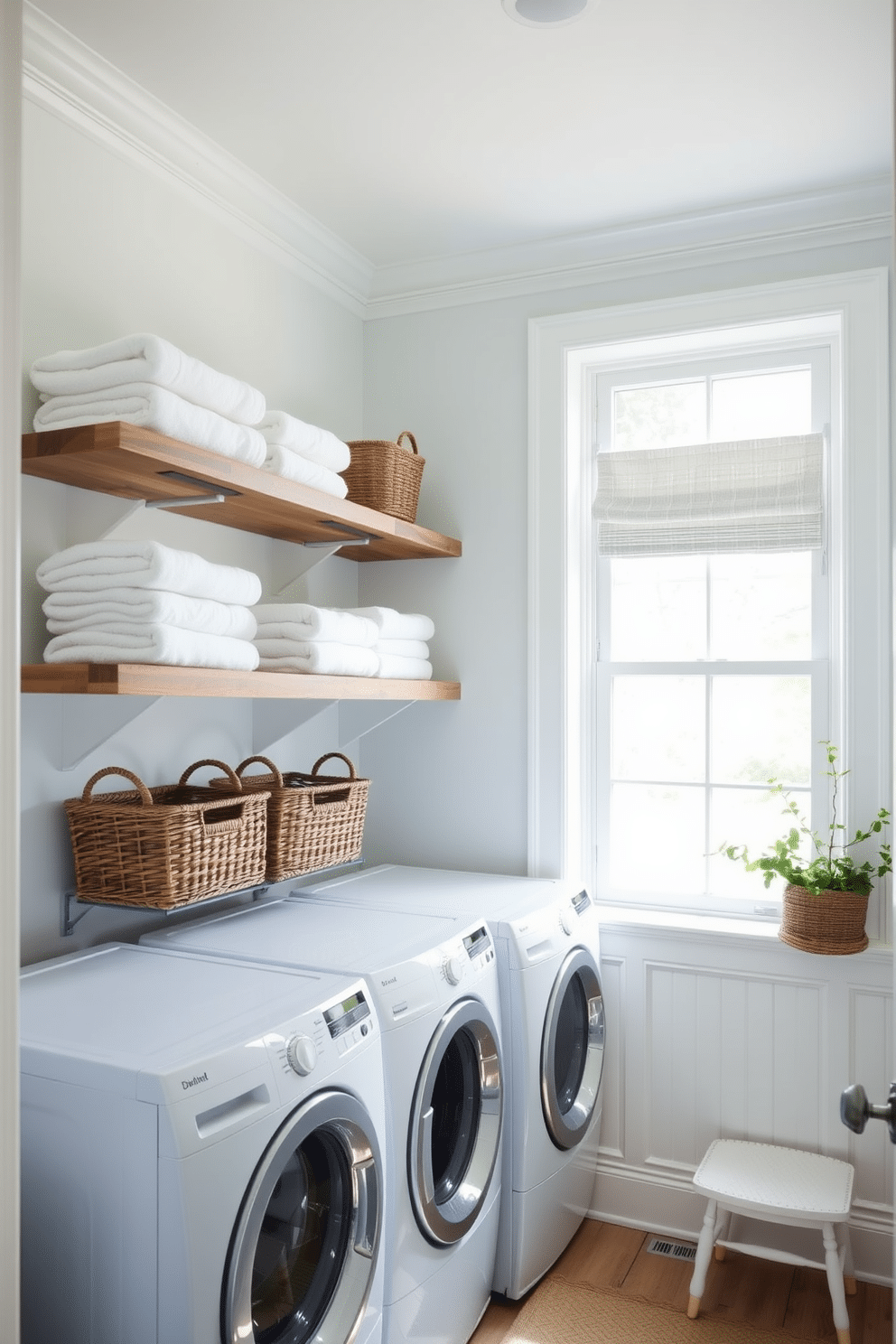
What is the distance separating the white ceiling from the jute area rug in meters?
2.62

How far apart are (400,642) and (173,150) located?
1.25m

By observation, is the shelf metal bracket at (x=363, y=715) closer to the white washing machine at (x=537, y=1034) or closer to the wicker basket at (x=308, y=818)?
the wicker basket at (x=308, y=818)

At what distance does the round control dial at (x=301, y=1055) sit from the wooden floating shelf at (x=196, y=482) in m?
1.00

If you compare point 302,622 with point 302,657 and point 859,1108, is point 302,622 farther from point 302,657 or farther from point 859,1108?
point 859,1108

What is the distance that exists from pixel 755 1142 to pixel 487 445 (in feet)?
6.50

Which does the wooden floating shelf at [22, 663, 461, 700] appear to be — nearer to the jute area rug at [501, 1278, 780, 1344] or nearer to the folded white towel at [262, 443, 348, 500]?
the folded white towel at [262, 443, 348, 500]

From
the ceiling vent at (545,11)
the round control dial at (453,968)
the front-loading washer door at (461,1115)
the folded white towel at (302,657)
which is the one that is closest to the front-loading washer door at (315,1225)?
the front-loading washer door at (461,1115)

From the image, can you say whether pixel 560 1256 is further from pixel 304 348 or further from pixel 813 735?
pixel 304 348

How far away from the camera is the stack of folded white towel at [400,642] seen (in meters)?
2.55

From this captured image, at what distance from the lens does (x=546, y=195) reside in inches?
100

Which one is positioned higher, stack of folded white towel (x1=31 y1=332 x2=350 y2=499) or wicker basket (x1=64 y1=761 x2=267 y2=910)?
stack of folded white towel (x1=31 y1=332 x2=350 y2=499)

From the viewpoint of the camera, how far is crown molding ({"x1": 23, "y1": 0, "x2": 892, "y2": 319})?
1985 mm

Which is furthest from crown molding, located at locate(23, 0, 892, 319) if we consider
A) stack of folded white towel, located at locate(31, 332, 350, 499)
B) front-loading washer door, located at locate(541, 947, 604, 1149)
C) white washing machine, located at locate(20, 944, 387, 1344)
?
front-loading washer door, located at locate(541, 947, 604, 1149)

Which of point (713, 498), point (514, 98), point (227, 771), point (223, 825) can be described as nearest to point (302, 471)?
point (227, 771)
